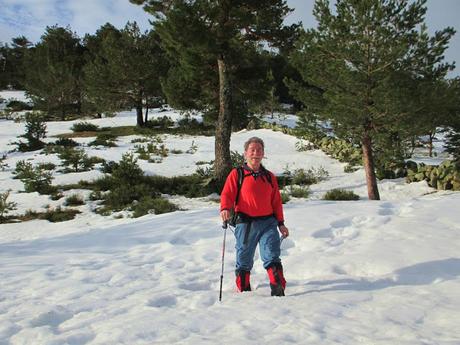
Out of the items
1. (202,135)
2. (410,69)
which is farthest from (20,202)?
(202,135)

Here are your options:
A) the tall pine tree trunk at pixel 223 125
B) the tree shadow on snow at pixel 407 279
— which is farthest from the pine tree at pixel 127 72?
the tree shadow on snow at pixel 407 279

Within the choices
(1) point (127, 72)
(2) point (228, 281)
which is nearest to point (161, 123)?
(1) point (127, 72)

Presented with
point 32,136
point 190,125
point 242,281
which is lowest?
point 242,281

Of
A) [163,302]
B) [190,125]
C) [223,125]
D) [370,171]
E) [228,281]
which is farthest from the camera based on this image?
[190,125]

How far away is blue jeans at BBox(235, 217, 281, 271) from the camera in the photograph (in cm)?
448

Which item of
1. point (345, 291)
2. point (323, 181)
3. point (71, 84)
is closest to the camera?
point (345, 291)

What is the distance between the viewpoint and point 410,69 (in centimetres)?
970

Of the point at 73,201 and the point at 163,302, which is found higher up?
the point at 73,201

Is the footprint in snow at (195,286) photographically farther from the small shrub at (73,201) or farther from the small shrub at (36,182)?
the small shrub at (36,182)

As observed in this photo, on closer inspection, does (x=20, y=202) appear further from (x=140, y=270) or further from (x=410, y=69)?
(x=410, y=69)

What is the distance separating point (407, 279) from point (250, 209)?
2.07 m

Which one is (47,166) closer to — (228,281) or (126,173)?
(126,173)

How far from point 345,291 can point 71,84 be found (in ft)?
118

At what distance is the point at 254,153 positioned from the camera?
4.44 metres
